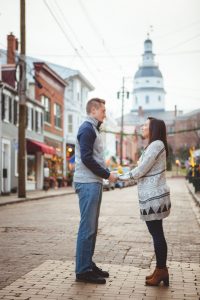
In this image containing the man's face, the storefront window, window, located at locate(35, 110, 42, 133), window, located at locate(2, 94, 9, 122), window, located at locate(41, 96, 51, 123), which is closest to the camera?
the man's face

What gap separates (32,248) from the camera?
323 inches

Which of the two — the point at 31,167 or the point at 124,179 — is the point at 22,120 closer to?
the point at 31,167

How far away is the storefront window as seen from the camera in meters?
34.2

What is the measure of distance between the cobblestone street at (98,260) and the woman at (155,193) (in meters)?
0.25

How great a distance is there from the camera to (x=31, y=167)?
115 ft

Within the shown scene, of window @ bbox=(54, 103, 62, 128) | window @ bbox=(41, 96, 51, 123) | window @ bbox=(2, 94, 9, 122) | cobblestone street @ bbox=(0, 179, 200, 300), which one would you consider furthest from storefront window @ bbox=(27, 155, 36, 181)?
cobblestone street @ bbox=(0, 179, 200, 300)

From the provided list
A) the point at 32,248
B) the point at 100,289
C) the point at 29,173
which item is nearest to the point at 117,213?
the point at 32,248

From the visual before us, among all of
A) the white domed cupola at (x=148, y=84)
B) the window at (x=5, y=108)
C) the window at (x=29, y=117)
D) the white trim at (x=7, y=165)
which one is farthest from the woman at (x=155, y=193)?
the white domed cupola at (x=148, y=84)

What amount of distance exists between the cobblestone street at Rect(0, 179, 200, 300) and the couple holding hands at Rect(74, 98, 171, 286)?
9.0 inches

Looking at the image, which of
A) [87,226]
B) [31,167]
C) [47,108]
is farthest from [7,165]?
[87,226]

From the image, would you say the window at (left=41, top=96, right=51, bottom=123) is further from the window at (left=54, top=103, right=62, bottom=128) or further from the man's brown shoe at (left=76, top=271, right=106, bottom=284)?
the man's brown shoe at (left=76, top=271, right=106, bottom=284)

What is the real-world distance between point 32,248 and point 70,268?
6.10ft

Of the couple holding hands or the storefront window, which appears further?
the storefront window

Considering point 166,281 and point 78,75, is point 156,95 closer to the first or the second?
point 78,75
